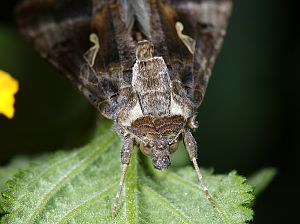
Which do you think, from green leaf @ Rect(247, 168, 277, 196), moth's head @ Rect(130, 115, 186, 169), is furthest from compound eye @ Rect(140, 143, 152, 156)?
green leaf @ Rect(247, 168, 277, 196)

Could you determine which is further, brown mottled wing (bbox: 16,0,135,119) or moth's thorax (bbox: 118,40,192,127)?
brown mottled wing (bbox: 16,0,135,119)

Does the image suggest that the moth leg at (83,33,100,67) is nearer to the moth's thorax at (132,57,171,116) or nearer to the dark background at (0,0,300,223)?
the moth's thorax at (132,57,171,116)

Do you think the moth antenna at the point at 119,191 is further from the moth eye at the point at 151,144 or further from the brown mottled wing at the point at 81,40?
the brown mottled wing at the point at 81,40

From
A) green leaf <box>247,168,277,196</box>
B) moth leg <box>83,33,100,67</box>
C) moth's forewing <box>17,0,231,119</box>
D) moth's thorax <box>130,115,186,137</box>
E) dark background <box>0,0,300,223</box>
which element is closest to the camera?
moth's thorax <box>130,115,186,137</box>

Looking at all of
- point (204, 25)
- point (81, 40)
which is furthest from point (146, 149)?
point (204, 25)

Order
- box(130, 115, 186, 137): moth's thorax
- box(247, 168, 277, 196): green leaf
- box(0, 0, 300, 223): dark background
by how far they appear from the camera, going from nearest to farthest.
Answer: box(130, 115, 186, 137): moth's thorax, box(247, 168, 277, 196): green leaf, box(0, 0, 300, 223): dark background

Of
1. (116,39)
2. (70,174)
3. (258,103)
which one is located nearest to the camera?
(70,174)

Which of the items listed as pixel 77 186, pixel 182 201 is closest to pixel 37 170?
pixel 77 186

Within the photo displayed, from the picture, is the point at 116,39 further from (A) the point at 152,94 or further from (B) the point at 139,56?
(A) the point at 152,94
